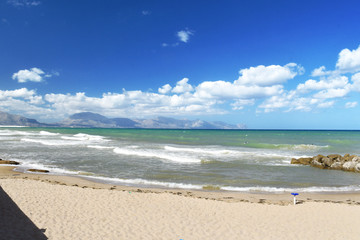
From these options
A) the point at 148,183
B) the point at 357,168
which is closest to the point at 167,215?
the point at 148,183

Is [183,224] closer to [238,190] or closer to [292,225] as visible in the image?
[292,225]

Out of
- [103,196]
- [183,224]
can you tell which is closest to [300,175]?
[183,224]

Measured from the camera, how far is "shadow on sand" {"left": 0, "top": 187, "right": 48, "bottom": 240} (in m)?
6.61

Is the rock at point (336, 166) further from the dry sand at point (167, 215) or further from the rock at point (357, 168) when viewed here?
the dry sand at point (167, 215)

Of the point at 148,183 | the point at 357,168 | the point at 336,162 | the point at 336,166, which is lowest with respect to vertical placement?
the point at 148,183

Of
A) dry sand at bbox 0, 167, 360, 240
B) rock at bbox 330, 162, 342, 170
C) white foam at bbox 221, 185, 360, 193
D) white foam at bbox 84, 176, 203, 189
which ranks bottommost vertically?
white foam at bbox 84, 176, 203, 189

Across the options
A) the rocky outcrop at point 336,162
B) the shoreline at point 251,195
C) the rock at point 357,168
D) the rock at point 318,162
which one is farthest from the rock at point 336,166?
the shoreline at point 251,195

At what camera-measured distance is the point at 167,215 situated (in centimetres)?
922

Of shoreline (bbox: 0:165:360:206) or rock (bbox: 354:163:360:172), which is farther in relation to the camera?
rock (bbox: 354:163:360:172)

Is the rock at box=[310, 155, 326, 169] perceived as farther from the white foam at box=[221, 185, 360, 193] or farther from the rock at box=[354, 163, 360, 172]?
the white foam at box=[221, 185, 360, 193]

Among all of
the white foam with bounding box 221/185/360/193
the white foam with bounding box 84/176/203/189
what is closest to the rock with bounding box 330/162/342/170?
the white foam with bounding box 221/185/360/193

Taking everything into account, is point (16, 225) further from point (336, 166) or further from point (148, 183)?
point (336, 166)

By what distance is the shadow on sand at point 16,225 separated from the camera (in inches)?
260

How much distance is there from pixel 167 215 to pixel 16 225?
214 inches
